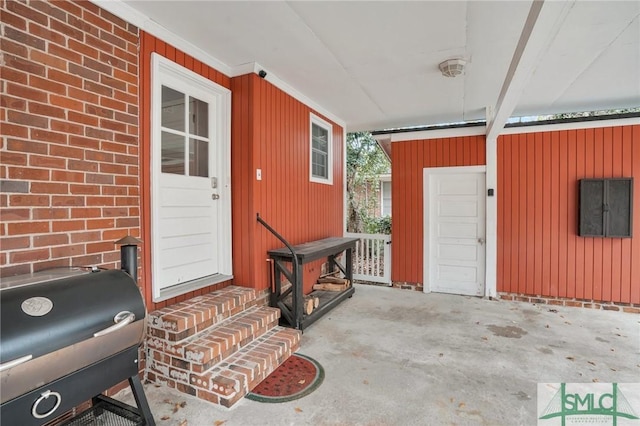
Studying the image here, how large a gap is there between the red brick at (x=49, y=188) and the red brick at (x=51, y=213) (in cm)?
11

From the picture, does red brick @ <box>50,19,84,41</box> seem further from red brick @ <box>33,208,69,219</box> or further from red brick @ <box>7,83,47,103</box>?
red brick @ <box>33,208,69,219</box>

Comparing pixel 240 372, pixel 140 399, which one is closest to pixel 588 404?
pixel 240 372

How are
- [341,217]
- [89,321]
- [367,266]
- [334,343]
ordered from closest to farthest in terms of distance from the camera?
1. [89,321]
2. [334,343]
3. [341,217]
4. [367,266]

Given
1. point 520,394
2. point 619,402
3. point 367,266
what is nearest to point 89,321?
point 520,394

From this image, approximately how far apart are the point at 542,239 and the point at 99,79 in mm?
5833

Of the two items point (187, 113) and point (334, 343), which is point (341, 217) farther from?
point (187, 113)

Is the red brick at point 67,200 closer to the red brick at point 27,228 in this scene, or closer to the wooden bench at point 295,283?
the red brick at point 27,228

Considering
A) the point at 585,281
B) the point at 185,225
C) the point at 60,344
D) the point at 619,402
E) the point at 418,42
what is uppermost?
the point at 418,42

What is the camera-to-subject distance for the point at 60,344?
1.44 m

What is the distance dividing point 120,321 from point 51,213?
93 cm

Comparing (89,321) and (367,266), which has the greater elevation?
(89,321)

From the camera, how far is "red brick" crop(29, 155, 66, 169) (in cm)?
196

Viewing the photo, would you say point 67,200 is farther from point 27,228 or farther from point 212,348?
point 212,348

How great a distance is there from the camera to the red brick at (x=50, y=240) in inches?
78.0
